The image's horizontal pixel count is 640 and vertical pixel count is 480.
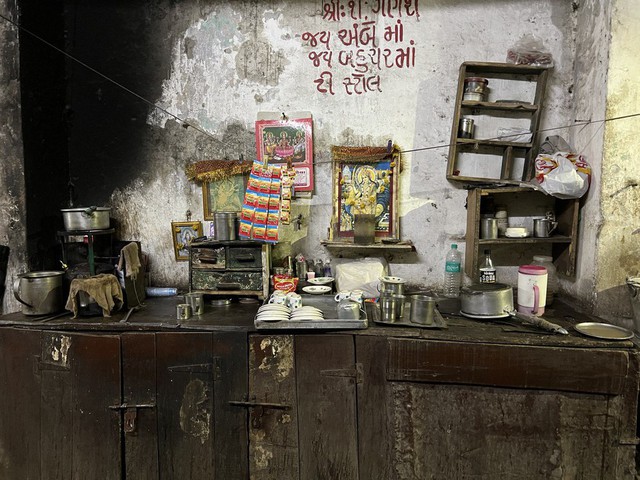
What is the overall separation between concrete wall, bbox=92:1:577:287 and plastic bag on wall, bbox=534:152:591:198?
1.39 feet

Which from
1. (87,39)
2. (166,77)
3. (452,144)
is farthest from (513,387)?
(87,39)

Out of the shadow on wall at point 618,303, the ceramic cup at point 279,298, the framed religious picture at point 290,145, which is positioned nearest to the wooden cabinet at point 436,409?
the ceramic cup at point 279,298

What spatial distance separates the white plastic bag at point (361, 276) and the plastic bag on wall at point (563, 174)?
1.24m

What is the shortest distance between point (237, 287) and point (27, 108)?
1926 mm

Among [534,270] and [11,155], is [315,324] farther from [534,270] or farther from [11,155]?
[11,155]

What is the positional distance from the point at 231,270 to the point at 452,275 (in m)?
1.63

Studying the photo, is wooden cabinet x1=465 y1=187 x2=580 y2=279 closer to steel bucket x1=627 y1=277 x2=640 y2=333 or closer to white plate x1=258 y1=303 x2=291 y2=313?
steel bucket x1=627 y1=277 x2=640 y2=333

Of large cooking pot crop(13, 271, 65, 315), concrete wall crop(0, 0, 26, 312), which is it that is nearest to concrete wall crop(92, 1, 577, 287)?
concrete wall crop(0, 0, 26, 312)

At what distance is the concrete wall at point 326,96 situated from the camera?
9.88 ft

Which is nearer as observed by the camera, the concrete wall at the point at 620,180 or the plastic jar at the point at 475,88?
the concrete wall at the point at 620,180

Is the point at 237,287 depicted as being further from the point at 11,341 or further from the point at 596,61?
the point at 596,61

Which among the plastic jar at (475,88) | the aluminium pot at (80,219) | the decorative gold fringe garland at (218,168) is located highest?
the plastic jar at (475,88)

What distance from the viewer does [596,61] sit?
2670 mm

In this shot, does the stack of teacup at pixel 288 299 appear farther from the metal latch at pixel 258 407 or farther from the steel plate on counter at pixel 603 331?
the steel plate on counter at pixel 603 331
